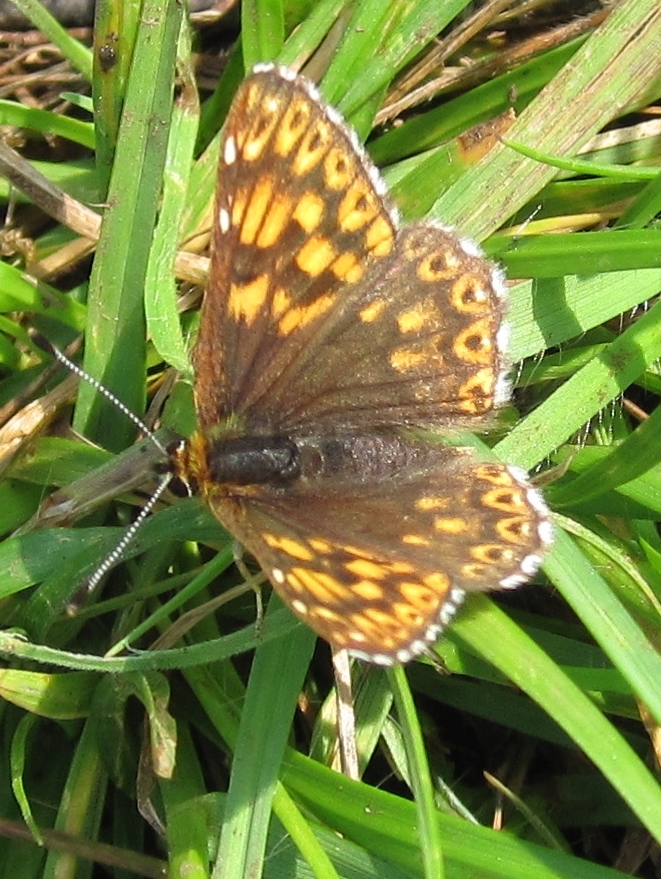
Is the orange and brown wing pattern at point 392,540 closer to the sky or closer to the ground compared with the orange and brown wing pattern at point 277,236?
closer to the ground

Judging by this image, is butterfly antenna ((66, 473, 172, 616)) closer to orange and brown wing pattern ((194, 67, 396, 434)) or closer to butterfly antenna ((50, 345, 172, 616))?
butterfly antenna ((50, 345, 172, 616))

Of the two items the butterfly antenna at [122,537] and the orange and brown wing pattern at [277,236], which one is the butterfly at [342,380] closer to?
the orange and brown wing pattern at [277,236]

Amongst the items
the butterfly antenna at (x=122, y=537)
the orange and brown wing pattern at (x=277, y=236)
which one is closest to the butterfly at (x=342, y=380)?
the orange and brown wing pattern at (x=277, y=236)

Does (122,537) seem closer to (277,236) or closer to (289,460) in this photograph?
(289,460)

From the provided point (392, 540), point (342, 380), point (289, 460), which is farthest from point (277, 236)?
point (392, 540)

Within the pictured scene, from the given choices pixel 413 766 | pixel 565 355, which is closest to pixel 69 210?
pixel 565 355

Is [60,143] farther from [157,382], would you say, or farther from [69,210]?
[157,382]
